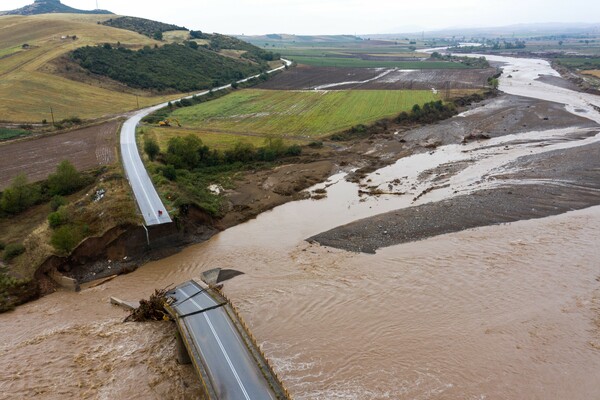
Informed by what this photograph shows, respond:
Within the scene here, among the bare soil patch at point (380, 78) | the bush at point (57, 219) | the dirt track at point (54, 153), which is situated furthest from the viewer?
the bare soil patch at point (380, 78)

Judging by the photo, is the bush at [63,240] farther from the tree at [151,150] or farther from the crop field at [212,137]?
the crop field at [212,137]

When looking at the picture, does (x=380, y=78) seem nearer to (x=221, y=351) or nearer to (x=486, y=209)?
(x=486, y=209)

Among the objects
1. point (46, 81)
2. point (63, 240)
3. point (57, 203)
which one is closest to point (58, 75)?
point (46, 81)

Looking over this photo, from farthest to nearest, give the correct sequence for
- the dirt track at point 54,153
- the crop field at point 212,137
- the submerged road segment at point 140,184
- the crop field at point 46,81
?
the crop field at point 46,81, the crop field at point 212,137, the dirt track at point 54,153, the submerged road segment at point 140,184

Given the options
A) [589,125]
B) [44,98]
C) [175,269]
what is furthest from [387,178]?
[44,98]

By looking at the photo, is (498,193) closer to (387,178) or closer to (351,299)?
(387,178)

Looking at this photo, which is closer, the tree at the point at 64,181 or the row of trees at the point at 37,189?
the row of trees at the point at 37,189

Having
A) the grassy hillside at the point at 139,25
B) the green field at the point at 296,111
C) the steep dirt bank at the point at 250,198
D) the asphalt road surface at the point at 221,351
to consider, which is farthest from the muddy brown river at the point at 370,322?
the grassy hillside at the point at 139,25

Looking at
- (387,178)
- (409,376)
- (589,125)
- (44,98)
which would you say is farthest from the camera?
(44,98)
